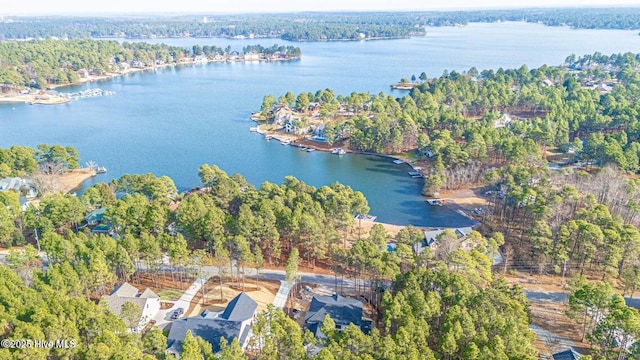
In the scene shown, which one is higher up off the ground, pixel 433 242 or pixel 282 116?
pixel 282 116

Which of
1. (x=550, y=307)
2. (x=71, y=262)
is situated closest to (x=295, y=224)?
(x=71, y=262)

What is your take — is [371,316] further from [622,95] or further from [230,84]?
[230,84]

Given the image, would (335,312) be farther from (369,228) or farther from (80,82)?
(80,82)

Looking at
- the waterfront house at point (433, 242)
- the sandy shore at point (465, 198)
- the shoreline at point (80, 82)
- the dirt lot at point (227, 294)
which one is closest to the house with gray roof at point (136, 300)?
the dirt lot at point (227, 294)

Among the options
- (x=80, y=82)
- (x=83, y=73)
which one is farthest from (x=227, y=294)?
(x=83, y=73)

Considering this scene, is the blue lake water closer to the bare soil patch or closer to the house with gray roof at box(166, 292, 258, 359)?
the bare soil patch

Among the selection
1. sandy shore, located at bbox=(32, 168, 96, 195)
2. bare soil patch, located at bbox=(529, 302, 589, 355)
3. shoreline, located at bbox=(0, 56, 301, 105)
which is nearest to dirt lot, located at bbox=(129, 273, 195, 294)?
bare soil patch, located at bbox=(529, 302, 589, 355)

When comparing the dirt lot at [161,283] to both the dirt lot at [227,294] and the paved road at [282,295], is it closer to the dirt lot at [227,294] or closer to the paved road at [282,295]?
the dirt lot at [227,294]

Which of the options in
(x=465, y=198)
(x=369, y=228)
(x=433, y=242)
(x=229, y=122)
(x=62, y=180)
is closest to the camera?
→ (x=433, y=242)
